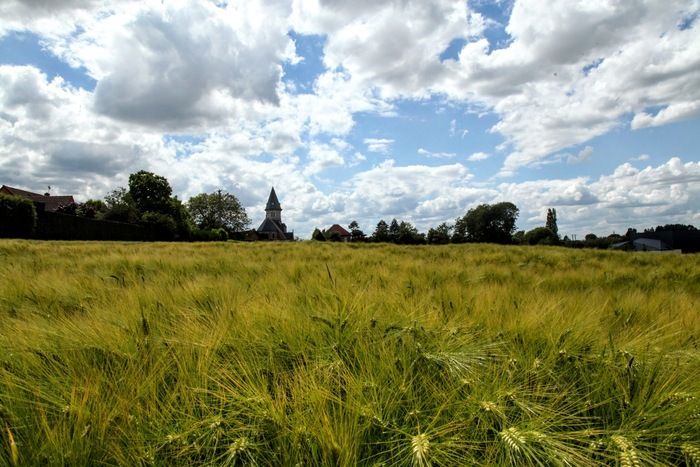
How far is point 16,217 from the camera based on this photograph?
24281mm

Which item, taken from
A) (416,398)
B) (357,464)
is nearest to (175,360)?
(357,464)

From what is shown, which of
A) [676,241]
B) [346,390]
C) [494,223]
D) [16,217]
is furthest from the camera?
[494,223]

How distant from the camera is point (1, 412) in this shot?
3.80 feet

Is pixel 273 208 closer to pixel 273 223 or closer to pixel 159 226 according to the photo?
pixel 273 223

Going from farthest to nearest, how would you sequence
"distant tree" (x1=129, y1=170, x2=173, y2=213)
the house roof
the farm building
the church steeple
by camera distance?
1. the church steeple
2. the house roof
3. "distant tree" (x1=129, y1=170, x2=173, y2=213)
4. the farm building

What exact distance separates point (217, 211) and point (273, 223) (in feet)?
Answer: 92.5

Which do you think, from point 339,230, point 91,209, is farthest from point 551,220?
point 91,209

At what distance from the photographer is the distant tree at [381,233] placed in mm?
77125

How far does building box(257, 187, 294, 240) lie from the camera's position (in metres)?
108

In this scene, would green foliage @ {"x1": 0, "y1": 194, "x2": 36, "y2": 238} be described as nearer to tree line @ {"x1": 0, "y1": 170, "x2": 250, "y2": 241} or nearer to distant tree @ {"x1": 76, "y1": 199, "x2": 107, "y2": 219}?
tree line @ {"x1": 0, "y1": 170, "x2": 250, "y2": 241}

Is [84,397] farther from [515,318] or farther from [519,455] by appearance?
[515,318]

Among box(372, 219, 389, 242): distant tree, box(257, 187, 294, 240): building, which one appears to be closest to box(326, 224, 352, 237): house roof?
box(257, 187, 294, 240): building

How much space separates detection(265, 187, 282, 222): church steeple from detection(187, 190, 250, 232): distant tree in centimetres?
3559

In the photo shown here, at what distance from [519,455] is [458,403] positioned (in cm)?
23
